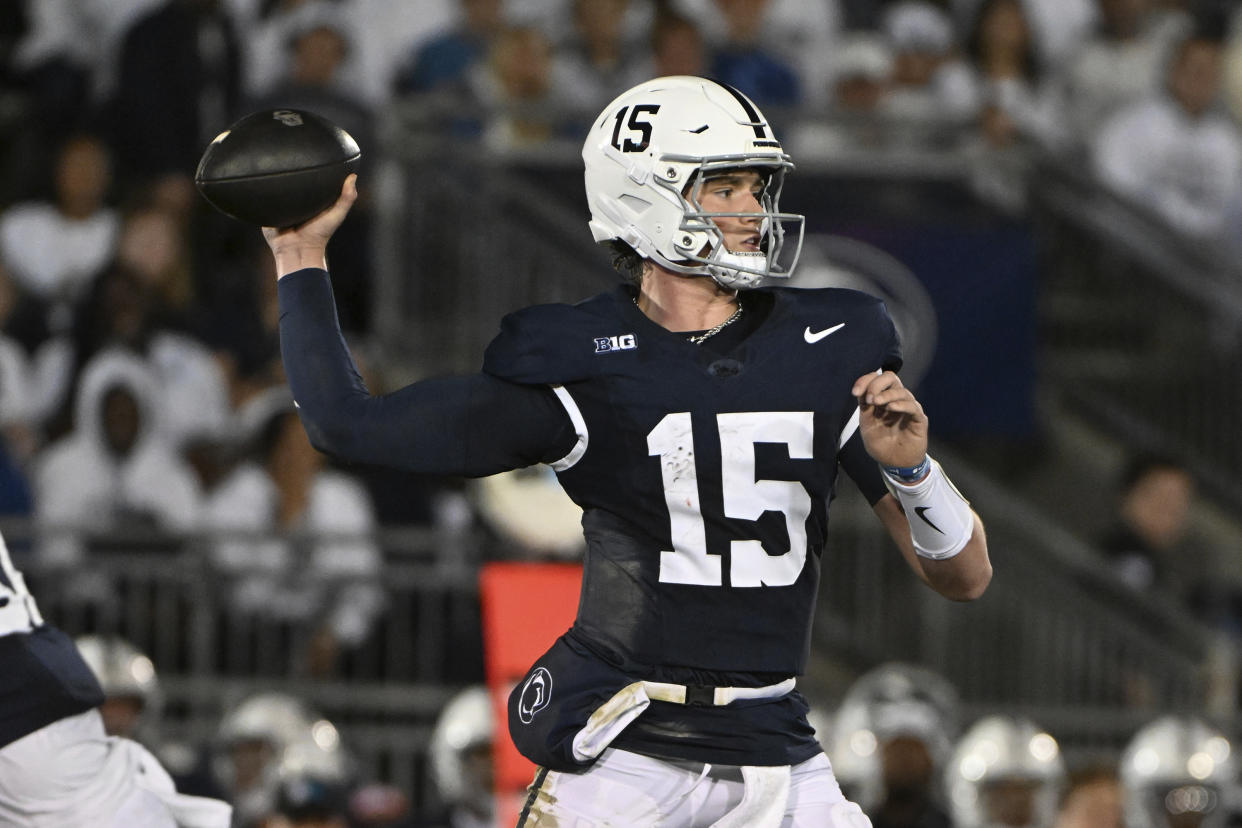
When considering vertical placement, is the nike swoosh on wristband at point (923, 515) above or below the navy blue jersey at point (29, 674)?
above

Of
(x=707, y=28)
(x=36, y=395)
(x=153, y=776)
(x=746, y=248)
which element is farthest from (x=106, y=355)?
(x=746, y=248)

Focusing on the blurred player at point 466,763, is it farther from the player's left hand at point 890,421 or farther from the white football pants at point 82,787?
the player's left hand at point 890,421

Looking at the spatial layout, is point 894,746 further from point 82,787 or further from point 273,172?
point 273,172

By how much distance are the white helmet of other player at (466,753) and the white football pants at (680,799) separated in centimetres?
423

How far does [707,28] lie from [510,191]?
1730 mm

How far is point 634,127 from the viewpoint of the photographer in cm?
461

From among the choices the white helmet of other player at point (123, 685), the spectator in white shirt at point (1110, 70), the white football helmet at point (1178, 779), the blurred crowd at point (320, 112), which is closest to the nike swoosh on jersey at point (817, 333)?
the white helmet of other player at point (123, 685)

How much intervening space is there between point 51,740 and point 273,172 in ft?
4.73

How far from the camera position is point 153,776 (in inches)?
204

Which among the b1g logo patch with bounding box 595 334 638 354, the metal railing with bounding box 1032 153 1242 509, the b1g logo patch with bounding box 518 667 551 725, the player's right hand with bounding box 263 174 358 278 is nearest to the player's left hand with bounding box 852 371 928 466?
the b1g logo patch with bounding box 595 334 638 354

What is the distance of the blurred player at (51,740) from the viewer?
16.1 ft

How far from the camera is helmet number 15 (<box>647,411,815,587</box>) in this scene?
4328 mm

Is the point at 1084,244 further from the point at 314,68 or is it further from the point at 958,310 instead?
the point at 314,68

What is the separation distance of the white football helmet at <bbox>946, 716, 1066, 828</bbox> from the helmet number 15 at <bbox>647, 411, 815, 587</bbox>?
4.48m
